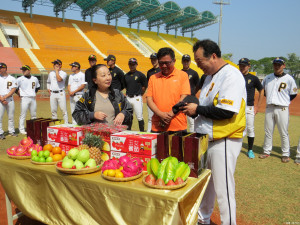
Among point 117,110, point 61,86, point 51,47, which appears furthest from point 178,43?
point 117,110

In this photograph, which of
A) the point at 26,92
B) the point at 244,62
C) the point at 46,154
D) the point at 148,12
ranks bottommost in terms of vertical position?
the point at 46,154

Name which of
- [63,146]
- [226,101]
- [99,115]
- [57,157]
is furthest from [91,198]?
[226,101]

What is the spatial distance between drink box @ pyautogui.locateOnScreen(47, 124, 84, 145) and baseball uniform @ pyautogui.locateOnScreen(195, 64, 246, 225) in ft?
4.52

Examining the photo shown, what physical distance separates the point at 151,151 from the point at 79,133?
0.97 m

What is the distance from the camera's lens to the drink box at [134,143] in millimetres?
2434

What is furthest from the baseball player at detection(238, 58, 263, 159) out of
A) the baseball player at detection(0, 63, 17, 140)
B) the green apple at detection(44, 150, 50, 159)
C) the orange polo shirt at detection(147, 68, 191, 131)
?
the baseball player at detection(0, 63, 17, 140)

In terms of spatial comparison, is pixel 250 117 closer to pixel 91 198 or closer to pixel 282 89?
pixel 282 89

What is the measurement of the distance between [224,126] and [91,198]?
147 centimetres

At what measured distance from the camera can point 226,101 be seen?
2334 millimetres

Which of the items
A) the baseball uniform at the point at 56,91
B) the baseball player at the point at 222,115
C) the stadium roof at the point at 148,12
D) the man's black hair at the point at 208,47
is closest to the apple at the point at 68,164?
the baseball player at the point at 222,115

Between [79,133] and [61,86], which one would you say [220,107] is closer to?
[79,133]

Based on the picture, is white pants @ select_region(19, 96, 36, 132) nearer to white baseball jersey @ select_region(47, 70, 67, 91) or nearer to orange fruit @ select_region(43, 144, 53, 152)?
white baseball jersey @ select_region(47, 70, 67, 91)

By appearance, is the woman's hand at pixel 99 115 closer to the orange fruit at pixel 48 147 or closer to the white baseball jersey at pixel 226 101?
the orange fruit at pixel 48 147

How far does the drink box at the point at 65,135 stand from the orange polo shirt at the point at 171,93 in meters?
1.23
